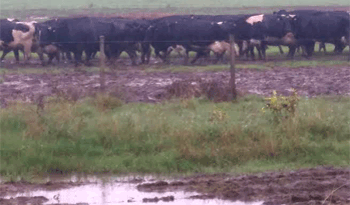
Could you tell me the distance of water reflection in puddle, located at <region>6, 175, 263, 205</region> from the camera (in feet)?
24.1

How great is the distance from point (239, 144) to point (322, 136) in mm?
1390

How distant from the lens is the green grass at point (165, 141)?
9.05 metres

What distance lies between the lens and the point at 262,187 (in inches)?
302

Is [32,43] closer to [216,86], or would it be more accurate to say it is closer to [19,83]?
[19,83]

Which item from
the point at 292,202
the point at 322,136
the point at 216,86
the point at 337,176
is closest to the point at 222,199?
the point at 292,202

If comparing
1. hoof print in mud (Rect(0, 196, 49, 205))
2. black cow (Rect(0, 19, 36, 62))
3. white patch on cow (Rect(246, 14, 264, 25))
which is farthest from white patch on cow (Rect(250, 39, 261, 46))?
hoof print in mud (Rect(0, 196, 49, 205))

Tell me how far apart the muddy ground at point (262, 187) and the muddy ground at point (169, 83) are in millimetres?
4556

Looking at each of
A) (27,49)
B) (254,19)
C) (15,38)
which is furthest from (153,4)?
(27,49)

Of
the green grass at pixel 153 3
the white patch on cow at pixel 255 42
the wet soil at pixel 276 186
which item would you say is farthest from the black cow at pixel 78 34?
the green grass at pixel 153 3

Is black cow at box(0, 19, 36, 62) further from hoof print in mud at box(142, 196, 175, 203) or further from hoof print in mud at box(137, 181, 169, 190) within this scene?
hoof print in mud at box(142, 196, 175, 203)

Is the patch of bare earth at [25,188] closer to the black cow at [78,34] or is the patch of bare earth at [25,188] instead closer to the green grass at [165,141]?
the green grass at [165,141]

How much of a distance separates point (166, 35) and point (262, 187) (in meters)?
16.1

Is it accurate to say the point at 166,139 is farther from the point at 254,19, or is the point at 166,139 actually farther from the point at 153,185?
the point at 254,19

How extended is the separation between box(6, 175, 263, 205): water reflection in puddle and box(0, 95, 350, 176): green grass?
81 centimetres
